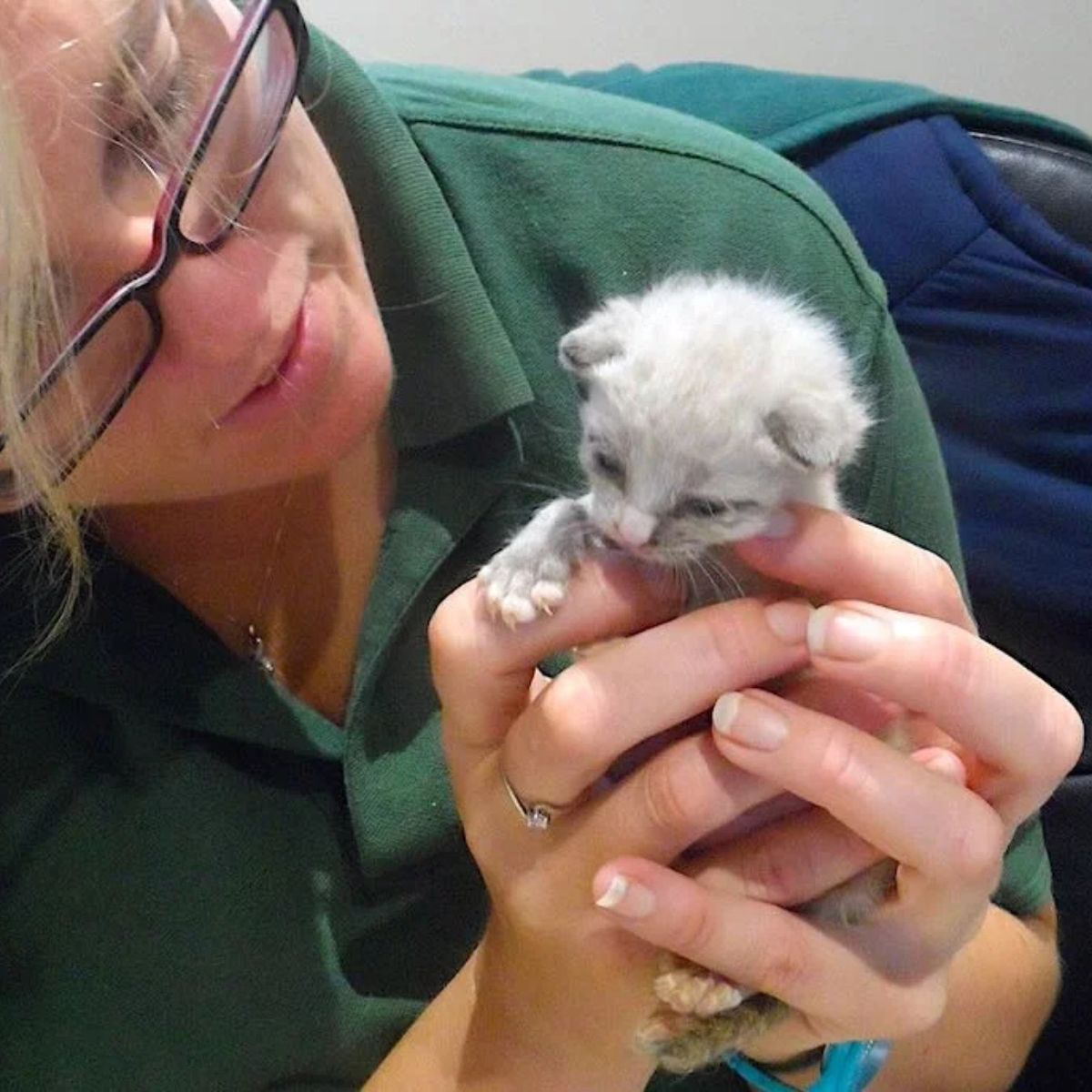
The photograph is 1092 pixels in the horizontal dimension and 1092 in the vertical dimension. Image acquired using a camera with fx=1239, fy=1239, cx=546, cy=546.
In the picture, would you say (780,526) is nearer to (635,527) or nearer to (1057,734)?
(635,527)

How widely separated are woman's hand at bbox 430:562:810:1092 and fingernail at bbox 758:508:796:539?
0.05 metres

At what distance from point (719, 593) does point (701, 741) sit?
142 mm

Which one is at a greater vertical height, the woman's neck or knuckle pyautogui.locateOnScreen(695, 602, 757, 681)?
knuckle pyautogui.locateOnScreen(695, 602, 757, 681)

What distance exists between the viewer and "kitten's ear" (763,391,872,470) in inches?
31.4

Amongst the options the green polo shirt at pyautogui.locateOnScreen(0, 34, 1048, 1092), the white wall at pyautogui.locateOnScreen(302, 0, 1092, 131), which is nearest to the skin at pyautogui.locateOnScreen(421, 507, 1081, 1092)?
the green polo shirt at pyautogui.locateOnScreen(0, 34, 1048, 1092)

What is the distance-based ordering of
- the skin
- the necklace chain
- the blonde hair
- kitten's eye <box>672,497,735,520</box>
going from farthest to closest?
the necklace chain, kitten's eye <box>672,497,735,520</box>, the skin, the blonde hair

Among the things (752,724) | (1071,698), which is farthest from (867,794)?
(1071,698)

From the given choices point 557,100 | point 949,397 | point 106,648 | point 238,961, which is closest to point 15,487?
point 106,648

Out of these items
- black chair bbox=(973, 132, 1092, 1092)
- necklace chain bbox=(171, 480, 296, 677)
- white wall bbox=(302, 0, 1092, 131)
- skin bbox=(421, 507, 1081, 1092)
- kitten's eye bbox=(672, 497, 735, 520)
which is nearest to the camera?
skin bbox=(421, 507, 1081, 1092)

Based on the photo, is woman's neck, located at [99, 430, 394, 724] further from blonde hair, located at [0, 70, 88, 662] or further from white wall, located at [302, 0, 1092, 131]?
white wall, located at [302, 0, 1092, 131]

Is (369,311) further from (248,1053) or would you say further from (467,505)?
(248,1053)

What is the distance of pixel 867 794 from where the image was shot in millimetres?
746

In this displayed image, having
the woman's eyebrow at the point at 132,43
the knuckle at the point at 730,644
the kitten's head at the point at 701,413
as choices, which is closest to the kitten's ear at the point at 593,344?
the kitten's head at the point at 701,413

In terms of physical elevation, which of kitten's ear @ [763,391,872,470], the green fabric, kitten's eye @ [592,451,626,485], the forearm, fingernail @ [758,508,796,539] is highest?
the green fabric
